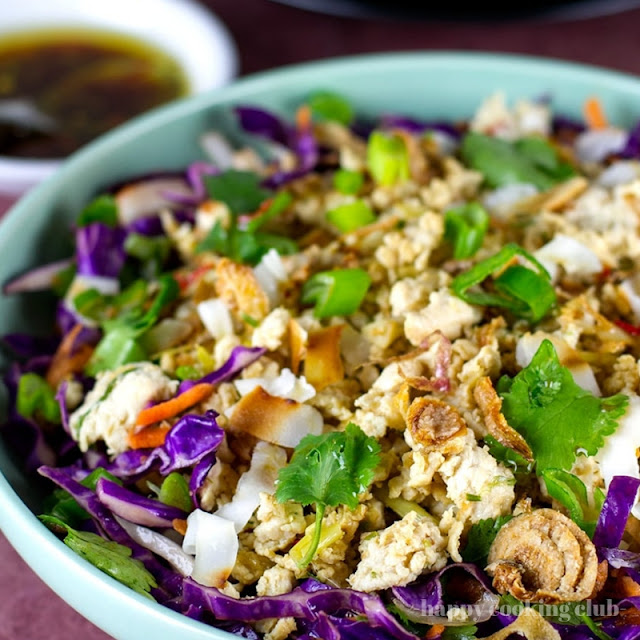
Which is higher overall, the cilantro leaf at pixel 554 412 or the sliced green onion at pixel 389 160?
the sliced green onion at pixel 389 160

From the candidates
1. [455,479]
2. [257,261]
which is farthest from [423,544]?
[257,261]

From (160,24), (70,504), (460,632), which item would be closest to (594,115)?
(460,632)

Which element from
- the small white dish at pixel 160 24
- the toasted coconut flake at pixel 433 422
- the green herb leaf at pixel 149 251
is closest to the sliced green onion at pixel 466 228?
the toasted coconut flake at pixel 433 422

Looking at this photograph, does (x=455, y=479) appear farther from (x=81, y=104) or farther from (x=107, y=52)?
(x=107, y=52)

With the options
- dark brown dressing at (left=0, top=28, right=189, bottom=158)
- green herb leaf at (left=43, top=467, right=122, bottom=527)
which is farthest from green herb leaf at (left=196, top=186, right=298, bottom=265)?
dark brown dressing at (left=0, top=28, right=189, bottom=158)

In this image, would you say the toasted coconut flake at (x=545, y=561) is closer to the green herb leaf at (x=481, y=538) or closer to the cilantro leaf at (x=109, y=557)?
the green herb leaf at (x=481, y=538)

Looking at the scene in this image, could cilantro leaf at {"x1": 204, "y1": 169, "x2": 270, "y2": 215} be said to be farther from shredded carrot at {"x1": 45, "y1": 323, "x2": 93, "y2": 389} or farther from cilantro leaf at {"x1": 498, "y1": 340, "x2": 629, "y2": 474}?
cilantro leaf at {"x1": 498, "y1": 340, "x2": 629, "y2": 474}
